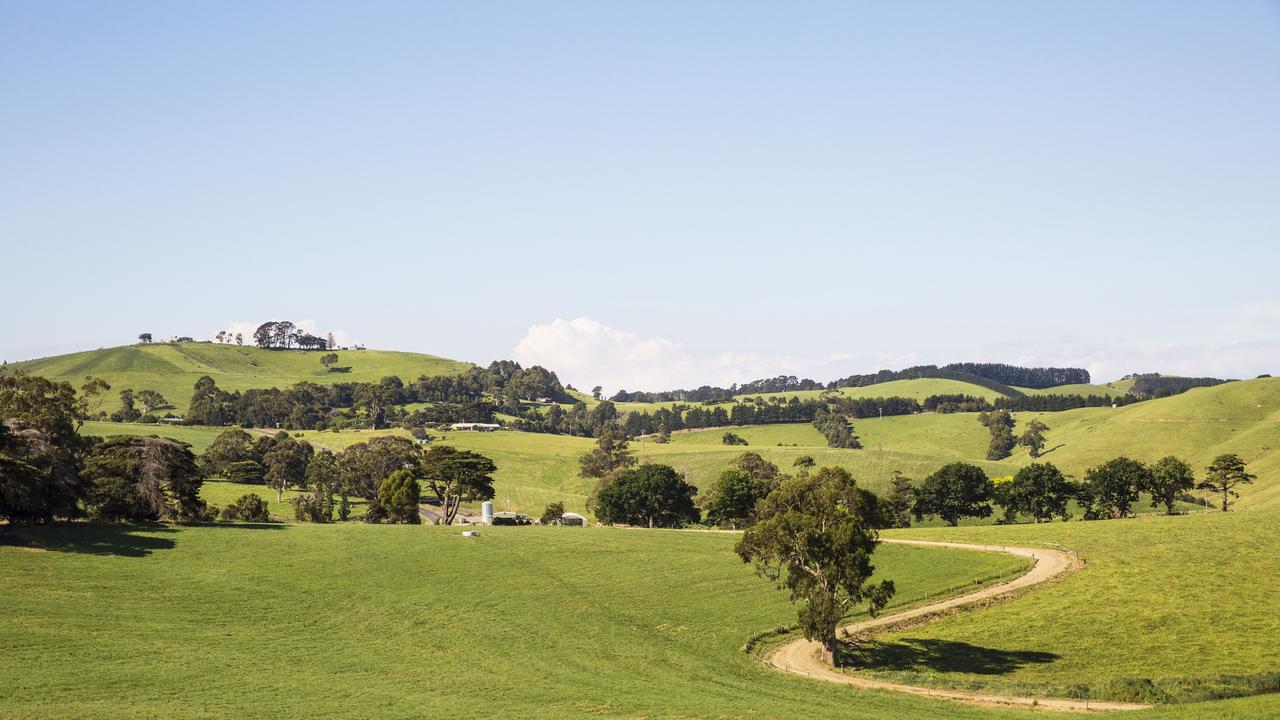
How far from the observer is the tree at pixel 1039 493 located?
146m

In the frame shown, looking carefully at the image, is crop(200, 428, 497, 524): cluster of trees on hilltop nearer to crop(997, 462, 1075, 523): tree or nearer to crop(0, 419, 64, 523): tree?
crop(0, 419, 64, 523): tree

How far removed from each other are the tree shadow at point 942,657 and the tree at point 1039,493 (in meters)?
88.3

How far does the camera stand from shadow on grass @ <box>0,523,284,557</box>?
78625mm

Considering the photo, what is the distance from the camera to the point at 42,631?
2249 inches

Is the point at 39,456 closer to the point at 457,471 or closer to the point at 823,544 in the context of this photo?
the point at 457,471

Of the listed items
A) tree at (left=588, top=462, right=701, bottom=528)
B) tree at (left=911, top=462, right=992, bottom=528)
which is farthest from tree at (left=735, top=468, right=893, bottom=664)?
tree at (left=911, top=462, right=992, bottom=528)

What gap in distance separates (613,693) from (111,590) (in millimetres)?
40454

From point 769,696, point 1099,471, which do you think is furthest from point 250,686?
point 1099,471

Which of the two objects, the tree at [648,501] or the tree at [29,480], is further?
the tree at [648,501]

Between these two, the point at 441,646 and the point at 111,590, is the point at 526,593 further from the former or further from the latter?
the point at 111,590

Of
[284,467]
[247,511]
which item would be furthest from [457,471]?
[284,467]

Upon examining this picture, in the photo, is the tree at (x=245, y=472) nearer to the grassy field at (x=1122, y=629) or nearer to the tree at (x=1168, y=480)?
the grassy field at (x=1122, y=629)

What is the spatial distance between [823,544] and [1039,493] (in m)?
96.3

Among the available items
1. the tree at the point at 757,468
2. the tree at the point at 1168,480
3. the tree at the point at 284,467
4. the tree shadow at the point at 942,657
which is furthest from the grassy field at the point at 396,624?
the tree at the point at 284,467
